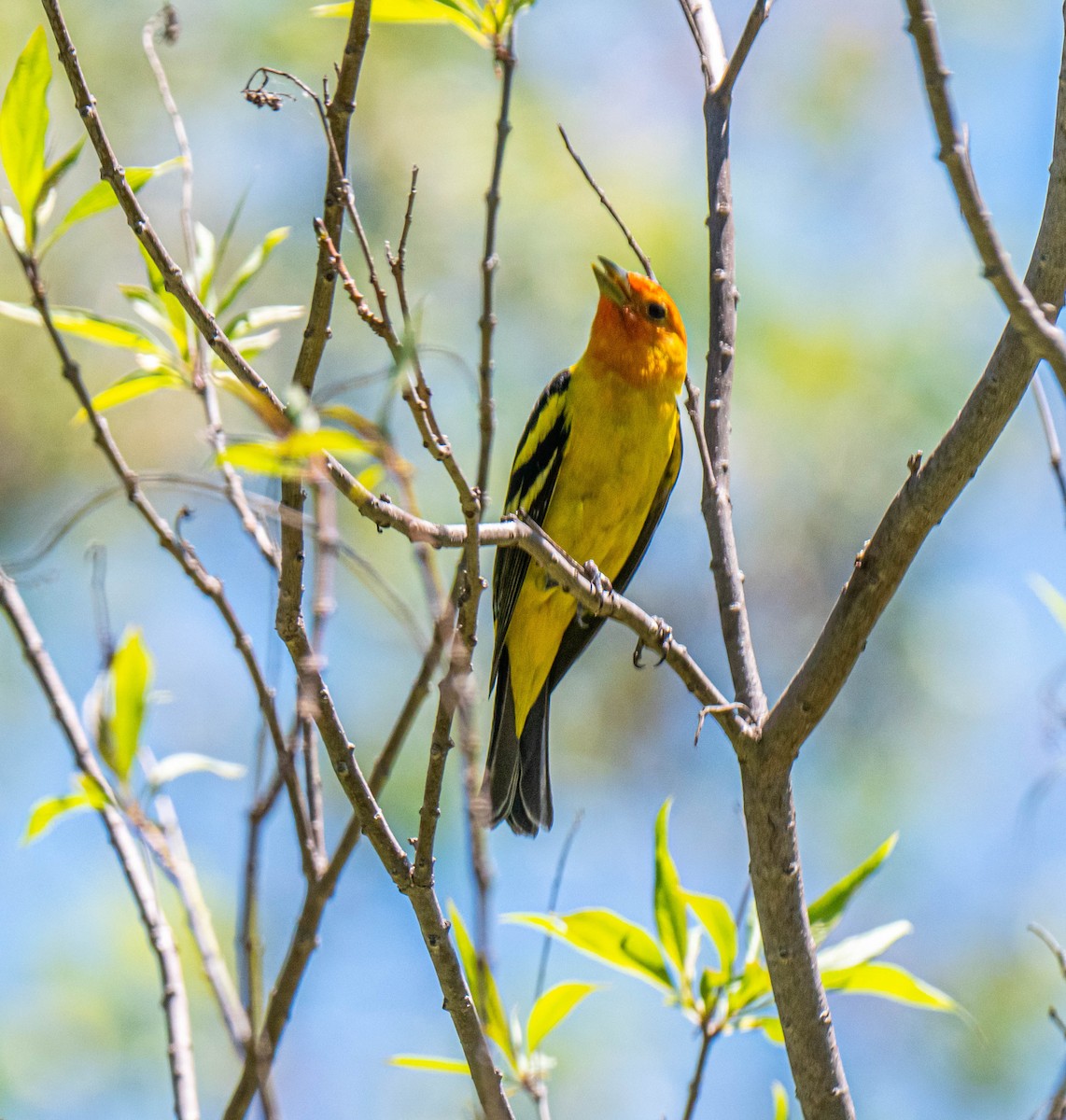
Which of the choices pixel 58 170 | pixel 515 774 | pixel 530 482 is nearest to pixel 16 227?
pixel 58 170

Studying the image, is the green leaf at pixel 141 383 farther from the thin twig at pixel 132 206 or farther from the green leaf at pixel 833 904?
the green leaf at pixel 833 904

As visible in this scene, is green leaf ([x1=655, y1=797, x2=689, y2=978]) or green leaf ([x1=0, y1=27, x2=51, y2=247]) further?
green leaf ([x1=655, y1=797, x2=689, y2=978])

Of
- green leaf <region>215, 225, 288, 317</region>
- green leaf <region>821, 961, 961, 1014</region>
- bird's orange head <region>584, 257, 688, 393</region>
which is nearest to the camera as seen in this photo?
green leaf <region>821, 961, 961, 1014</region>

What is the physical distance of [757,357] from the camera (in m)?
9.41

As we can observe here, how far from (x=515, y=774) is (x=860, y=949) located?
2172 mm

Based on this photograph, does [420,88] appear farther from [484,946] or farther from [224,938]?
[484,946]

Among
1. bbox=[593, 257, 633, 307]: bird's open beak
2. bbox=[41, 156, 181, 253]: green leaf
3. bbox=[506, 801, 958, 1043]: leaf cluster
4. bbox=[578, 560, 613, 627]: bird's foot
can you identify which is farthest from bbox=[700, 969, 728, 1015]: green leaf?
bbox=[593, 257, 633, 307]: bird's open beak

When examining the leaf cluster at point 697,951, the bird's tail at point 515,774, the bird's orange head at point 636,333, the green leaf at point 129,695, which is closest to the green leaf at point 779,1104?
the leaf cluster at point 697,951

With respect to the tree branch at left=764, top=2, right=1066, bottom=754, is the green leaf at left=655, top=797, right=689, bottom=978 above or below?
below

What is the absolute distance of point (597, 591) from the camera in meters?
3.21

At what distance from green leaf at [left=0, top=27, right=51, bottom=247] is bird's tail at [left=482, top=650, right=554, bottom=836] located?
281cm

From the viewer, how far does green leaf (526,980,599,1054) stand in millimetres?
3102

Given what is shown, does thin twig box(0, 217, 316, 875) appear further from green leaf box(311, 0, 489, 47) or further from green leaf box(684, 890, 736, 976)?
green leaf box(684, 890, 736, 976)

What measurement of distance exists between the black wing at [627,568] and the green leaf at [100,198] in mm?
2916
